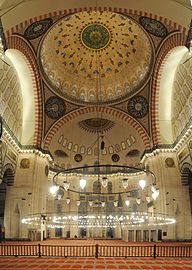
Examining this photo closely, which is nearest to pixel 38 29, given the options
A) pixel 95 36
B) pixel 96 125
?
pixel 95 36

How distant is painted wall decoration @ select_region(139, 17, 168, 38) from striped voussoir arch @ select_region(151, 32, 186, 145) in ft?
1.46

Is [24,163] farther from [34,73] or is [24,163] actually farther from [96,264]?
[96,264]

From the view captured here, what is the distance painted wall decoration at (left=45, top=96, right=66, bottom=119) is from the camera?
19484 millimetres

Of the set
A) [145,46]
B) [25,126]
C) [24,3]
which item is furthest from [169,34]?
[25,126]

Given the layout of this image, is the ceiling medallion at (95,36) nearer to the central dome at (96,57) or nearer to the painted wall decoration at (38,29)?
the central dome at (96,57)

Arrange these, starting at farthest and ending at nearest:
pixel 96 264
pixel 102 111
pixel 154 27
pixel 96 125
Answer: pixel 96 125, pixel 102 111, pixel 154 27, pixel 96 264

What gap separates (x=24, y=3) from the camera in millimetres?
9297

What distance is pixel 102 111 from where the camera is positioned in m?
20.7

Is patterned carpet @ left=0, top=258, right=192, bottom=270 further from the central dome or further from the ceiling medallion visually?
the ceiling medallion

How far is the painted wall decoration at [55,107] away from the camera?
19.5m

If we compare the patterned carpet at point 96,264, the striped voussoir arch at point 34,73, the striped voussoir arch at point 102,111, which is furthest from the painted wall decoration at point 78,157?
the patterned carpet at point 96,264

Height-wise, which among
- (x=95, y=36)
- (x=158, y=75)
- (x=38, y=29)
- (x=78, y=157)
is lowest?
(x=78, y=157)

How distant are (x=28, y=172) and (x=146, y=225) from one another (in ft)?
29.0

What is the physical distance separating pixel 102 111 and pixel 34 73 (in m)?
5.61
